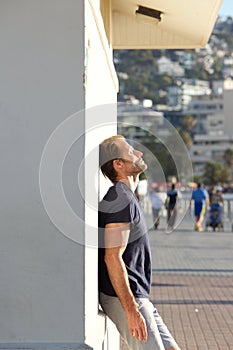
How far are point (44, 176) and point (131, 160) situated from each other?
0.62 metres

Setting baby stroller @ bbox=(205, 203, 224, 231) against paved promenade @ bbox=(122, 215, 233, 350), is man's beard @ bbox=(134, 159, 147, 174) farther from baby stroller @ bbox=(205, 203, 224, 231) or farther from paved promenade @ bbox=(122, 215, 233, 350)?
baby stroller @ bbox=(205, 203, 224, 231)

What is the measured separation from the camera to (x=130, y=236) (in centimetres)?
518

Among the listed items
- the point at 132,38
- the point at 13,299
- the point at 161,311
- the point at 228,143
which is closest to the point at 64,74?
the point at 13,299

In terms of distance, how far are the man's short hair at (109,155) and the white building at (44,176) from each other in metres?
0.48

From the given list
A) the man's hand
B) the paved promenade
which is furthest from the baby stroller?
the man's hand

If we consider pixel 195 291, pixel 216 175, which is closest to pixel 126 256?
pixel 195 291

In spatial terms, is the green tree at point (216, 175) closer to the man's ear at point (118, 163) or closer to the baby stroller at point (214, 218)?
the baby stroller at point (214, 218)

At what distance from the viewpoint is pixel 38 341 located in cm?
495

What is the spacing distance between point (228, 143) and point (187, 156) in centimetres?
16799

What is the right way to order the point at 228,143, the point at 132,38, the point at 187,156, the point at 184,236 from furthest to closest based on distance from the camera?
the point at 228,143 → the point at 184,236 → the point at 132,38 → the point at 187,156

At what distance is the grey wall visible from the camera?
16.1 feet

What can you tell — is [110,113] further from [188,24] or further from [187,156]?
[188,24]

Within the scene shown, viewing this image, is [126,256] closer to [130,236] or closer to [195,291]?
[130,236]

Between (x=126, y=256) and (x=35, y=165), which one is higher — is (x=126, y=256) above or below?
below
